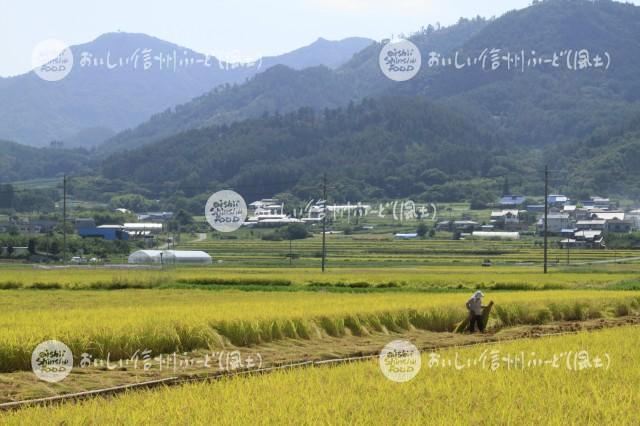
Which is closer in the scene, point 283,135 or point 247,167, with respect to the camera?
point 247,167

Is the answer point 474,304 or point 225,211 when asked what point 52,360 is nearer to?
point 474,304

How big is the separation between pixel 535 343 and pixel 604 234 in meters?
87.8

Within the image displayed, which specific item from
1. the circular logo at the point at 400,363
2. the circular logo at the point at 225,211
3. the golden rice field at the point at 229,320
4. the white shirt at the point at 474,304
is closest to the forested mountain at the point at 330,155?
the circular logo at the point at 225,211

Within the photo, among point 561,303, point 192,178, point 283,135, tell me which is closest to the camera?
point 561,303

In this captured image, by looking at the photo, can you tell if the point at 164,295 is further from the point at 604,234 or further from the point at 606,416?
the point at 604,234

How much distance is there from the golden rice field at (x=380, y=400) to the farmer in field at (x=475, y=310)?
7.06 meters

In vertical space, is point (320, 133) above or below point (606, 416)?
above

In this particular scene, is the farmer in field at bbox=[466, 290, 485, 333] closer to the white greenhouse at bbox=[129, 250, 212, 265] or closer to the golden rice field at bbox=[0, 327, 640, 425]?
the golden rice field at bbox=[0, 327, 640, 425]

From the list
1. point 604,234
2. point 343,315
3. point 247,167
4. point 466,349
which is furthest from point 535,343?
point 247,167

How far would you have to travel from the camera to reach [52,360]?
14484mm

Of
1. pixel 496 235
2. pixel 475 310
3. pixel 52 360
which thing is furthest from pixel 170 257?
pixel 496 235

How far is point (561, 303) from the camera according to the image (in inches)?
1034

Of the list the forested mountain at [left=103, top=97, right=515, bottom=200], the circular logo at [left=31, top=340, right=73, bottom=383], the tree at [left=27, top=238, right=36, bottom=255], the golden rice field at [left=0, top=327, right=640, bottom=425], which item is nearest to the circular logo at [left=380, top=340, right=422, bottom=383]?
the golden rice field at [left=0, top=327, right=640, bottom=425]

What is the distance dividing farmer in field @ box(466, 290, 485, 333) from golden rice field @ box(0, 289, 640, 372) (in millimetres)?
1193
